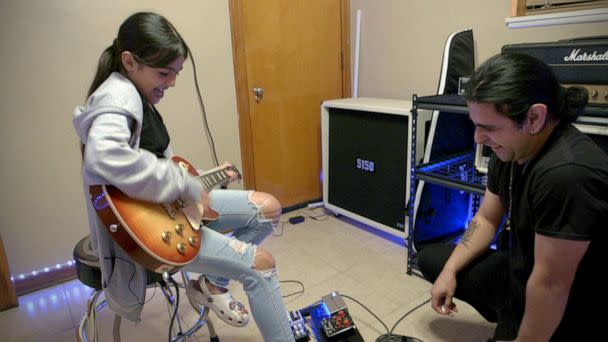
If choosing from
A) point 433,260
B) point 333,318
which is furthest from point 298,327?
point 433,260

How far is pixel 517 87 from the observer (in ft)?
3.07

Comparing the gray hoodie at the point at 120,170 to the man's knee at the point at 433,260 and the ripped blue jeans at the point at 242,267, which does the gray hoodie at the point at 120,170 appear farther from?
the man's knee at the point at 433,260

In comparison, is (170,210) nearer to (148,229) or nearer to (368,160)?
(148,229)

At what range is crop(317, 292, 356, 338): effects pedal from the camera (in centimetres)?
157

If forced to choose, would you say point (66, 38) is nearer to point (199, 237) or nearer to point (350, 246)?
point (199, 237)

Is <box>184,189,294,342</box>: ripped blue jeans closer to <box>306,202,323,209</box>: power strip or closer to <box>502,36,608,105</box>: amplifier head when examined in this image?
<box>502,36,608,105</box>: amplifier head

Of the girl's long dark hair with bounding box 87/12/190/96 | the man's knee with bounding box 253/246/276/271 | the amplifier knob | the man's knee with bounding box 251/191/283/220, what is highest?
the girl's long dark hair with bounding box 87/12/190/96

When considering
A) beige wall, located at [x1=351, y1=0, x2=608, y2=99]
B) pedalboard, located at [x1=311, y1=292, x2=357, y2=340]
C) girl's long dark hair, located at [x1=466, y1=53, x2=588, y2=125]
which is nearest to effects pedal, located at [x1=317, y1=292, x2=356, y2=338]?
pedalboard, located at [x1=311, y1=292, x2=357, y2=340]

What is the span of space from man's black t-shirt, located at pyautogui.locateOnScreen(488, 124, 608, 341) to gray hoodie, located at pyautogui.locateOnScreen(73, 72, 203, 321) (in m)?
0.87

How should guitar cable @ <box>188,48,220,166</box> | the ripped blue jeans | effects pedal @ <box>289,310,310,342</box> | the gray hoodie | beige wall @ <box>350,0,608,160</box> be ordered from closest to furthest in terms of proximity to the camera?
the gray hoodie
the ripped blue jeans
effects pedal @ <box>289,310,310,342</box>
beige wall @ <box>350,0,608,160</box>
guitar cable @ <box>188,48,220,166</box>

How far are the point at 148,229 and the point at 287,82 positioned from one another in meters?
1.83

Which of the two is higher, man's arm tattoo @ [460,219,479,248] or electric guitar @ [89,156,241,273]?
electric guitar @ [89,156,241,273]

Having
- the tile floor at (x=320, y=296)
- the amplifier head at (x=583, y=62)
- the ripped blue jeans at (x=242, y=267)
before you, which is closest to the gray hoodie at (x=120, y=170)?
the ripped blue jeans at (x=242, y=267)

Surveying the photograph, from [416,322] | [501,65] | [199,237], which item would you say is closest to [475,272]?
[416,322]
